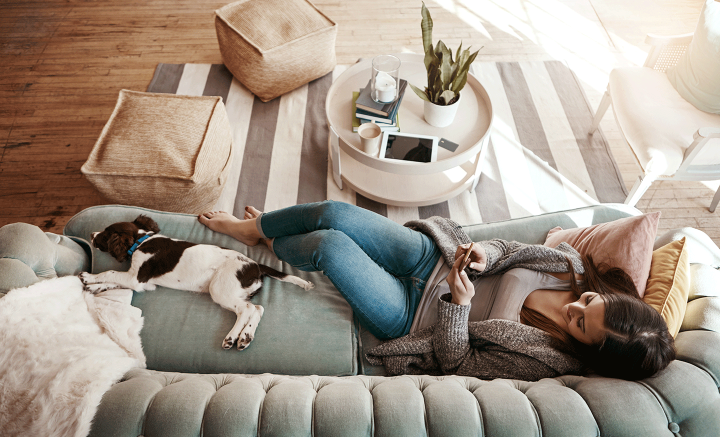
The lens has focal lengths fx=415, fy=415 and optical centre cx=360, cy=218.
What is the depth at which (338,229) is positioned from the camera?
1460mm

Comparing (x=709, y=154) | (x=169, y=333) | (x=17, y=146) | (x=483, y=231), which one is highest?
(x=709, y=154)

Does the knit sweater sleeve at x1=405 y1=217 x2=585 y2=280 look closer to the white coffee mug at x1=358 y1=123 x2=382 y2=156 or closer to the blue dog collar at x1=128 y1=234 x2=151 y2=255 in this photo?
the white coffee mug at x1=358 y1=123 x2=382 y2=156

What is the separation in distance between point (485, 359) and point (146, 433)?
0.94 m

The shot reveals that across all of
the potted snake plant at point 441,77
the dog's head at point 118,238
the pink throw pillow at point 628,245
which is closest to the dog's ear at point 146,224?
the dog's head at point 118,238

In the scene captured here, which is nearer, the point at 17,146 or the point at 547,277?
the point at 547,277

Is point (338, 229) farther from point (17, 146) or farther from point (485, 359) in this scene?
point (17, 146)

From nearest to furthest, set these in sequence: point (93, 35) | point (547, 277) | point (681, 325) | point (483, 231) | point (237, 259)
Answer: point (681, 325)
point (547, 277)
point (237, 259)
point (483, 231)
point (93, 35)

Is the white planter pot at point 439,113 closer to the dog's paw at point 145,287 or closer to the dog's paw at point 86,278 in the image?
the dog's paw at point 145,287

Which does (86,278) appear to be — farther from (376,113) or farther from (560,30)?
(560,30)

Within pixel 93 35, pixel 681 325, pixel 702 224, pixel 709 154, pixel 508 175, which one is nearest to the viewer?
pixel 681 325

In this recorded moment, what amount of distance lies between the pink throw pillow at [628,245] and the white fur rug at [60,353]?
153cm

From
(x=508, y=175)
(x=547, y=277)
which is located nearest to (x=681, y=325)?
(x=547, y=277)

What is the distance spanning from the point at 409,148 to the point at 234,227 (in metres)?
0.86

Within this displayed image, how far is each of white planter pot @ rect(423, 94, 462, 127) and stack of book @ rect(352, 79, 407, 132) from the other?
6.0 inches
